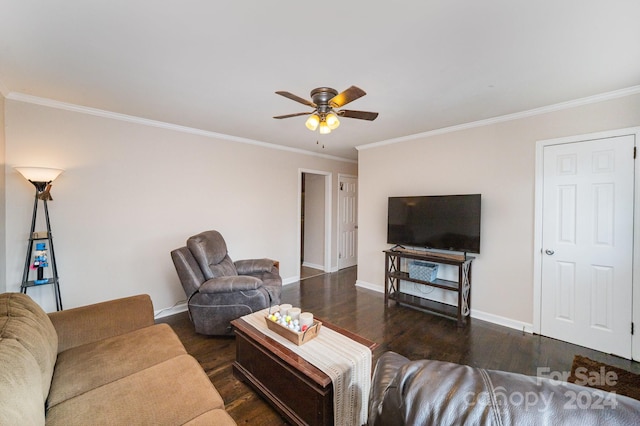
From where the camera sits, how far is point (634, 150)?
7.88 ft

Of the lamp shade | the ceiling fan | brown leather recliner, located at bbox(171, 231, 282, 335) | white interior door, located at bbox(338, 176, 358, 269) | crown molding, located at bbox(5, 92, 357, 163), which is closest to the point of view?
the ceiling fan

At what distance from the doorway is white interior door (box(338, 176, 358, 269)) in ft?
1.13

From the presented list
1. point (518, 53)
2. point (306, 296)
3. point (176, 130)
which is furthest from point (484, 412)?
point (176, 130)

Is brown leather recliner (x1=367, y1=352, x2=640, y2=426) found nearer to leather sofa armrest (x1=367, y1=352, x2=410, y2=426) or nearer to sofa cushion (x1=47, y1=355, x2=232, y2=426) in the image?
leather sofa armrest (x1=367, y1=352, x2=410, y2=426)

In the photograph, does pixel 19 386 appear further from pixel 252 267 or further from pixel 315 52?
pixel 252 267

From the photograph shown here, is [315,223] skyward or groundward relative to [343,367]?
skyward

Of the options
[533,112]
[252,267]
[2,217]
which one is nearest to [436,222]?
[533,112]

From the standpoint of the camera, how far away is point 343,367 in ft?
4.99

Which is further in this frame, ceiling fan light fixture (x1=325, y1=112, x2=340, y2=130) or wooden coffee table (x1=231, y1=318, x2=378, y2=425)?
ceiling fan light fixture (x1=325, y1=112, x2=340, y2=130)

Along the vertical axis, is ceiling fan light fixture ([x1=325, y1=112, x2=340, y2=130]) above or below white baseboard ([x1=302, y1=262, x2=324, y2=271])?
above

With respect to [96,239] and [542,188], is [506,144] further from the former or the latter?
[96,239]

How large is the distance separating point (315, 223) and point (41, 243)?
14.0ft

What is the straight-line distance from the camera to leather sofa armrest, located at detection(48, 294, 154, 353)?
5.66 feet

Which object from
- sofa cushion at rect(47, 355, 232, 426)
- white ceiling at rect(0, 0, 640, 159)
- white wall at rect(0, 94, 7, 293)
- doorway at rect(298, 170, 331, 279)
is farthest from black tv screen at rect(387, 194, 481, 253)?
white wall at rect(0, 94, 7, 293)
